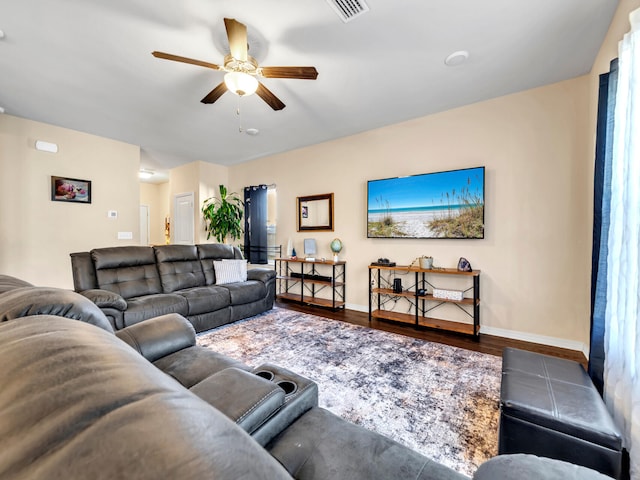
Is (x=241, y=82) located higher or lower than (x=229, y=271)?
higher

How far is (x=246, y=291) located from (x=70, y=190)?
128 inches

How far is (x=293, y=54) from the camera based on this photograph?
2.36m

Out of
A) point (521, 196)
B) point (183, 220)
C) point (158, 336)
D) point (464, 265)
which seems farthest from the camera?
point (183, 220)

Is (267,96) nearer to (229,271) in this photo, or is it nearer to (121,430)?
(229,271)

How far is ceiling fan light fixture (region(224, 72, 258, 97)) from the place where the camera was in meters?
2.16

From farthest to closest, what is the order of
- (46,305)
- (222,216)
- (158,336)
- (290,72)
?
(222,216), (290,72), (158,336), (46,305)

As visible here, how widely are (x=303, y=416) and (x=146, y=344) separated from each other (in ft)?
3.48

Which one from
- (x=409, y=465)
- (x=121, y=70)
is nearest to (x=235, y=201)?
(x=121, y=70)

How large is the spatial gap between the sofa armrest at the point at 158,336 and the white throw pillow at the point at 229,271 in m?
2.05

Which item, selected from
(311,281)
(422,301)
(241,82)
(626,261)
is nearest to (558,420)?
(626,261)

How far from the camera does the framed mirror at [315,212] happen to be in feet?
14.8

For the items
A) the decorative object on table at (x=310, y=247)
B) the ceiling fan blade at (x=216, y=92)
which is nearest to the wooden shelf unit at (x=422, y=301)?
the decorative object on table at (x=310, y=247)

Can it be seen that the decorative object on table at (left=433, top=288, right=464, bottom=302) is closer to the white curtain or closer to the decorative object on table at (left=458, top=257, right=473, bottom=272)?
the decorative object on table at (left=458, top=257, right=473, bottom=272)

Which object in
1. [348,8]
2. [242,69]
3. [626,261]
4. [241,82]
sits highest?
[348,8]
